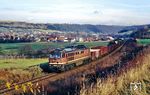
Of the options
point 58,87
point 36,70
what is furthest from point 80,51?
point 58,87

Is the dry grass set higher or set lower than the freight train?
higher

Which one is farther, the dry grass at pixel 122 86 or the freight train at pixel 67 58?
the freight train at pixel 67 58

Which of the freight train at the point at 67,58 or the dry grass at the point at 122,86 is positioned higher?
the dry grass at the point at 122,86

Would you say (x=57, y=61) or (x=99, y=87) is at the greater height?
(x=99, y=87)

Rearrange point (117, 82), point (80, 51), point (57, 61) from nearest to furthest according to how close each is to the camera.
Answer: point (117, 82), point (57, 61), point (80, 51)

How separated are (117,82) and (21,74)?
64.4 feet

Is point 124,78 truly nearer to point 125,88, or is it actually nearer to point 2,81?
point 125,88

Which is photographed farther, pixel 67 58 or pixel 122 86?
pixel 67 58

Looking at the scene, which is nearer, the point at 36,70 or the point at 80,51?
the point at 36,70

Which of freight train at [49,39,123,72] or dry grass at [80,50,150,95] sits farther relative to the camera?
freight train at [49,39,123,72]

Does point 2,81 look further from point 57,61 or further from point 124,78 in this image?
point 124,78

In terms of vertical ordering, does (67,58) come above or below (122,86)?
below

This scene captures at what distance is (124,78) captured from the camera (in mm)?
20922

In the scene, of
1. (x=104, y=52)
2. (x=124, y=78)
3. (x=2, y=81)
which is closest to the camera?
(x=124, y=78)
